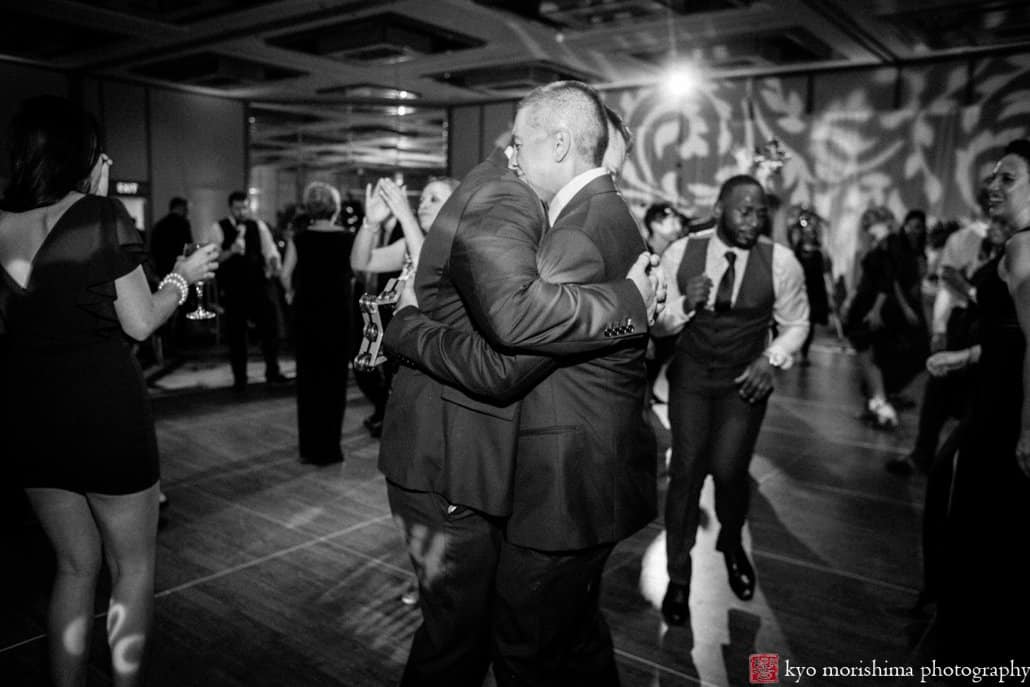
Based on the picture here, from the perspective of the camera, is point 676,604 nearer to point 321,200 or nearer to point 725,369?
point 725,369

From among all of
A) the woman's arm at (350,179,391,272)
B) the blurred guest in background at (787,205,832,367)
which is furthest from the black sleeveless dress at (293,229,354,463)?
the blurred guest in background at (787,205,832,367)

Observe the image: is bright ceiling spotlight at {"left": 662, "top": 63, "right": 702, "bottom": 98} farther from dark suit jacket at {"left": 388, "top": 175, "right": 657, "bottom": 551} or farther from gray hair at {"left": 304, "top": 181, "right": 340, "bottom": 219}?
dark suit jacket at {"left": 388, "top": 175, "right": 657, "bottom": 551}

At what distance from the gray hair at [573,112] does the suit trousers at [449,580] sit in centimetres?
80

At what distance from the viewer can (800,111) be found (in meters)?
10.1

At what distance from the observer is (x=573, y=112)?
1537mm

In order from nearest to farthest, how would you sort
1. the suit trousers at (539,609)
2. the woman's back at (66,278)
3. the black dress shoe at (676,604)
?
the suit trousers at (539,609)
the woman's back at (66,278)
the black dress shoe at (676,604)

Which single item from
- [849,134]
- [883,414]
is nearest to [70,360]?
[883,414]

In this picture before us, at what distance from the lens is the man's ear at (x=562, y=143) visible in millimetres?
1535

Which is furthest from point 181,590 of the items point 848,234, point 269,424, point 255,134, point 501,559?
point 255,134

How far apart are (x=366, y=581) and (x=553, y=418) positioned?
194 centimetres

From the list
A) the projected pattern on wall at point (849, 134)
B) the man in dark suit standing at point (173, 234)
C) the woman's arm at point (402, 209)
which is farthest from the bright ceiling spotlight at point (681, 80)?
the woman's arm at point (402, 209)

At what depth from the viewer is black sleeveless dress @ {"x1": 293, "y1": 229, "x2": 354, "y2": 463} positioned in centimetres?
454

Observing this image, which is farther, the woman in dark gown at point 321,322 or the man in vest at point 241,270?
the man in vest at point 241,270

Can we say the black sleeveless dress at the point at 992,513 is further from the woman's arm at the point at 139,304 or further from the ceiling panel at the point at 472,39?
the ceiling panel at the point at 472,39
